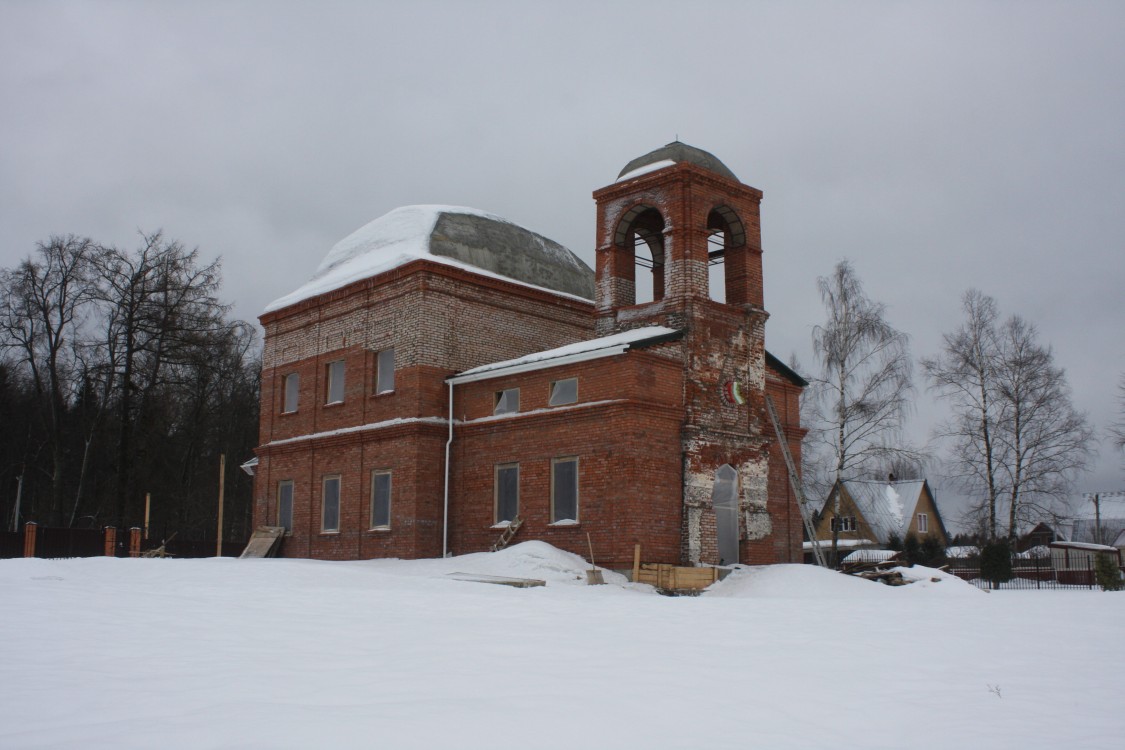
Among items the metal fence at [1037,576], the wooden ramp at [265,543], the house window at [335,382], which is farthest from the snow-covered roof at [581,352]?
the metal fence at [1037,576]

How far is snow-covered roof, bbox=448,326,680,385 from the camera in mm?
18969

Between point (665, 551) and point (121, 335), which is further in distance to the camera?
point (121, 335)

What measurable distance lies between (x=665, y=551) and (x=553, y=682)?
11.7m

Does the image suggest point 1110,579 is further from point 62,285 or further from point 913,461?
point 62,285

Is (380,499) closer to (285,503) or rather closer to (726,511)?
(285,503)

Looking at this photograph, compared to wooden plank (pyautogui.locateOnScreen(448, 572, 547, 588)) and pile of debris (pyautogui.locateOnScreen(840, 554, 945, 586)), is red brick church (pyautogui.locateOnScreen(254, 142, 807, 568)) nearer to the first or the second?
pile of debris (pyautogui.locateOnScreen(840, 554, 945, 586))

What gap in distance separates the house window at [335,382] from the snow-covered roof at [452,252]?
194 centimetres

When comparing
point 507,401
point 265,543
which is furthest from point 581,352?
point 265,543

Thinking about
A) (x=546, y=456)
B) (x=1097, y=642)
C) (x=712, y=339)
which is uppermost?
(x=712, y=339)

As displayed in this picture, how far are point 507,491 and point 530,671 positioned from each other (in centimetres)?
1307

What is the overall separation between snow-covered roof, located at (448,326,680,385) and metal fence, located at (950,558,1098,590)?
471 inches

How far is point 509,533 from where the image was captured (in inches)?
806

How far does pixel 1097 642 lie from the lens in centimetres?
1104

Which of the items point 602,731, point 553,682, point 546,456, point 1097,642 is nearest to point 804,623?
point 1097,642
